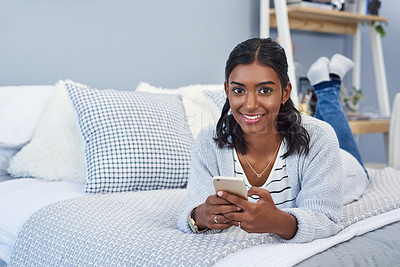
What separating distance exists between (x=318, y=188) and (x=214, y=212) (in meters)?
0.23

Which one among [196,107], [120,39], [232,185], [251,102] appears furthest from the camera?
[120,39]

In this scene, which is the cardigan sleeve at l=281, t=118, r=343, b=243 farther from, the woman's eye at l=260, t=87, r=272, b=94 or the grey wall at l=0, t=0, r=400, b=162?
the grey wall at l=0, t=0, r=400, b=162

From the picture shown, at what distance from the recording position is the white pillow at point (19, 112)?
5.48 ft

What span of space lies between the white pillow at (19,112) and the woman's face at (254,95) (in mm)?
911

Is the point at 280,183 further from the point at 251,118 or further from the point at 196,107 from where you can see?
the point at 196,107

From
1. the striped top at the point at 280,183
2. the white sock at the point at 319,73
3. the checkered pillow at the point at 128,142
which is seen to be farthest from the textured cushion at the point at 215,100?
the striped top at the point at 280,183

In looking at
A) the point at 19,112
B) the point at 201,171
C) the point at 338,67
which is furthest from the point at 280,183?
the point at 19,112

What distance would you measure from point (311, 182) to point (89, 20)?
53.4 inches

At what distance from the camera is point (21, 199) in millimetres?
1393

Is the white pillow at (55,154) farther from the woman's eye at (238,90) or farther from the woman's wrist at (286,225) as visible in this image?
the woman's wrist at (286,225)

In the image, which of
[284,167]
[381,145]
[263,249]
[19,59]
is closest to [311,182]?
[284,167]

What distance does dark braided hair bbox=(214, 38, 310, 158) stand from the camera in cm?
104

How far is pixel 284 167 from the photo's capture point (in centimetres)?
113

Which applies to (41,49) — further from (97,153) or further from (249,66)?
(249,66)
